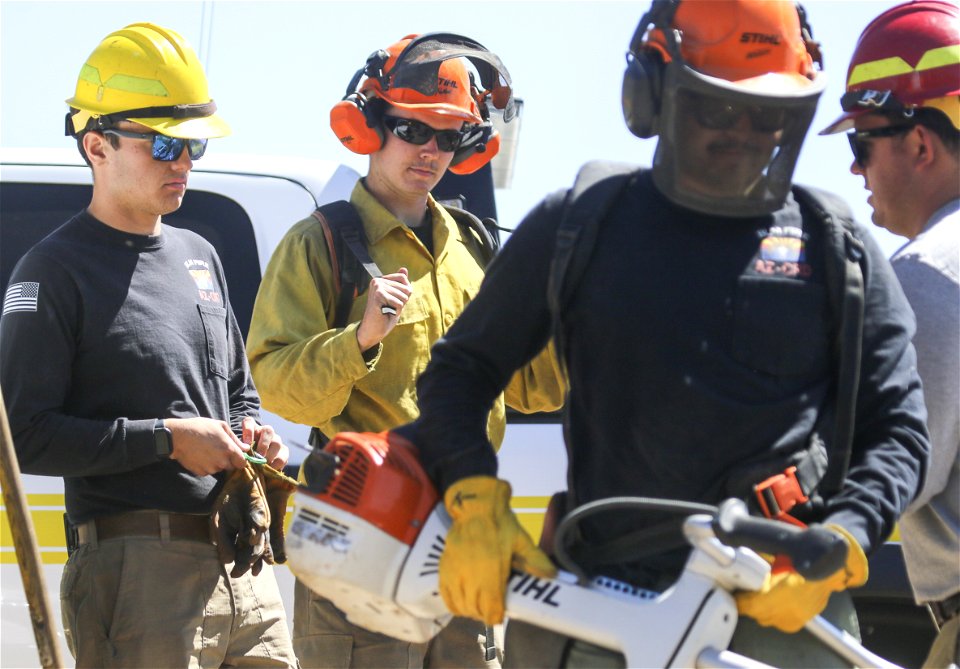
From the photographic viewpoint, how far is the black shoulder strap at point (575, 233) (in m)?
2.28

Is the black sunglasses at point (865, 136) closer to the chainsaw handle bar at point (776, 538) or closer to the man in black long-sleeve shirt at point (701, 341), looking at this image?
the man in black long-sleeve shirt at point (701, 341)

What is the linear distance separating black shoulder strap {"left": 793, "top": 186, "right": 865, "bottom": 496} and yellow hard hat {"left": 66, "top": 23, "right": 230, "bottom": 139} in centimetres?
191

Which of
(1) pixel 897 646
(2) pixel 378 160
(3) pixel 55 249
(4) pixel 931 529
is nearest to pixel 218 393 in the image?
(3) pixel 55 249

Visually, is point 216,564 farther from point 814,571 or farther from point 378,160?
point 814,571

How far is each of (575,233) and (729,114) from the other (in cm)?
36

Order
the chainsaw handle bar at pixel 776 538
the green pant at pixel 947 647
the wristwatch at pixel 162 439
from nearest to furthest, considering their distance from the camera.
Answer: the chainsaw handle bar at pixel 776 538 → the green pant at pixel 947 647 → the wristwatch at pixel 162 439

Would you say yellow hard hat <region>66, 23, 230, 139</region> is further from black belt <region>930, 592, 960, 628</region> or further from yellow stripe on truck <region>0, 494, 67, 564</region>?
black belt <region>930, 592, 960, 628</region>

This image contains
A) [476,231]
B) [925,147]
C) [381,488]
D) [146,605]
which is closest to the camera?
[381,488]

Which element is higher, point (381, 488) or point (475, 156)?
point (475, 156)

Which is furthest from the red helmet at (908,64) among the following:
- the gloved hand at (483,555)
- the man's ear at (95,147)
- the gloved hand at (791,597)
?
the man's ear at (95,147)

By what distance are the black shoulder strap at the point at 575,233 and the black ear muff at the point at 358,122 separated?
52.0 inches

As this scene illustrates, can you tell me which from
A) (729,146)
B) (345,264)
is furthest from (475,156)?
(729,146)

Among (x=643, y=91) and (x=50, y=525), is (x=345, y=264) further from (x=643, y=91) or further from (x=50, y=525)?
(x=50, y=525)

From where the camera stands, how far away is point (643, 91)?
2375 millimetres
